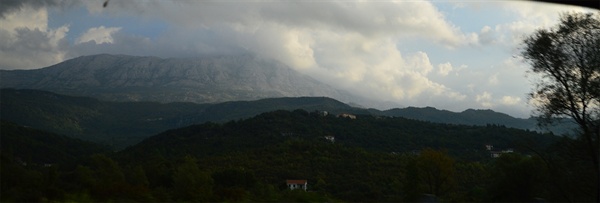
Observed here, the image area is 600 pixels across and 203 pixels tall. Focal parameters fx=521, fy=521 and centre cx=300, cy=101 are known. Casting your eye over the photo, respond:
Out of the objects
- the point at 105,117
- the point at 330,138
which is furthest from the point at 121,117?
the point at 330,138

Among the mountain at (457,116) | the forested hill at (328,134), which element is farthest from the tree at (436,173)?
the mountain at (457,116)

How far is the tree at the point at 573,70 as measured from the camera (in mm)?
9023

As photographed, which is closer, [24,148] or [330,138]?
[24,148]

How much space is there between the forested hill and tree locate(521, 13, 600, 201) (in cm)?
4796

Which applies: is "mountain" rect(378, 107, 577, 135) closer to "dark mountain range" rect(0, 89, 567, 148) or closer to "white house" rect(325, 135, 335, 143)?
"dark mountain range" rect(0, 89, 567, 148)

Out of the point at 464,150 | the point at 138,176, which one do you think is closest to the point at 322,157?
the point at 464,150

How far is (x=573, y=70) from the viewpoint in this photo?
30.8 ft

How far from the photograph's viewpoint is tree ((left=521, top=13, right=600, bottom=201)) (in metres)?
9.02

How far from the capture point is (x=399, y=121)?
85.6m

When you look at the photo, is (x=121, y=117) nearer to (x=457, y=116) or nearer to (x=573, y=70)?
(x=457, y=116)

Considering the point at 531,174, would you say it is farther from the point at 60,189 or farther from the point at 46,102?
the point at 46,102

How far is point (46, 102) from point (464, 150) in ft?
413

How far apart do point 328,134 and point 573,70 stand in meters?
71.0

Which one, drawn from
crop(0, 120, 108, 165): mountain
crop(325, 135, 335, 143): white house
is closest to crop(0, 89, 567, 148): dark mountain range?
crop(325, 135, 335, 143): white house
